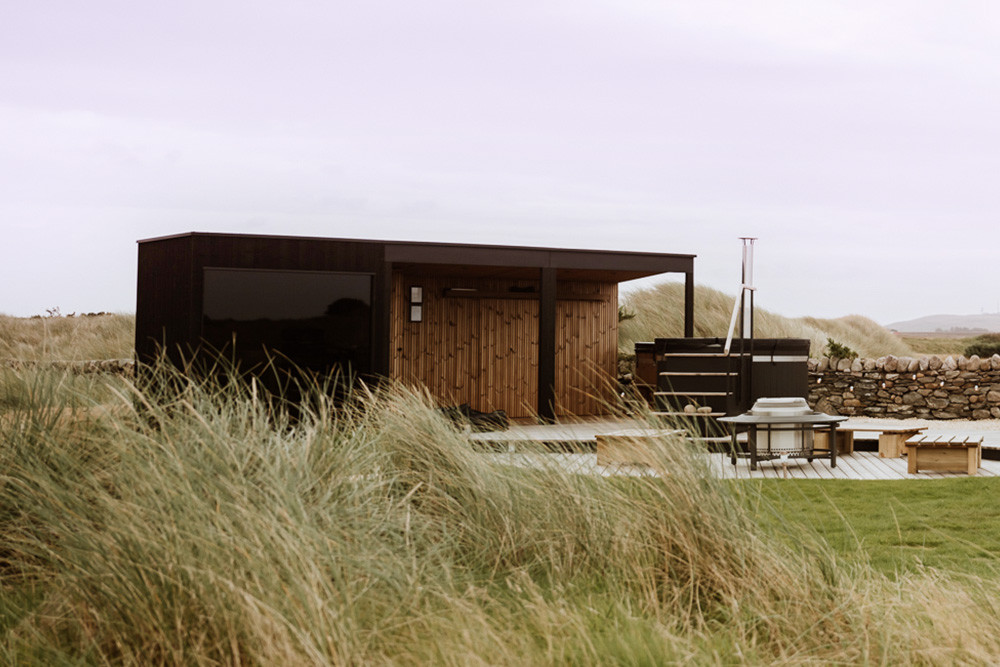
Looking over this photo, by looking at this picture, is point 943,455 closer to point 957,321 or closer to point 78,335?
point 78,335

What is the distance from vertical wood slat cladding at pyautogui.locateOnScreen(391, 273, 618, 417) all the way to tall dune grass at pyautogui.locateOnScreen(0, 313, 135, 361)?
900 centimetres

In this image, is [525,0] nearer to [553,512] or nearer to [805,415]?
[805,415]

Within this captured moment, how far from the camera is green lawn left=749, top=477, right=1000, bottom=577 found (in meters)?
4.84

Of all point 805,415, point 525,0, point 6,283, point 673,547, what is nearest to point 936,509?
point 805,415

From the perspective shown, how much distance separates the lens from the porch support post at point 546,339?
38.0 ft

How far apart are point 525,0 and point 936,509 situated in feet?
25.7

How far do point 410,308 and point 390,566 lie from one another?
10.4m

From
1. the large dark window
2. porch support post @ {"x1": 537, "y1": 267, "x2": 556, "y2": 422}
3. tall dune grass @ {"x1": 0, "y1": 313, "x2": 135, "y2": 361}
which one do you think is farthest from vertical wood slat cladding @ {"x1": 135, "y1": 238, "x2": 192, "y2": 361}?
tall dune grass @ {"x1": 0, "y1": 313, "x2": 135, "y2": 361}

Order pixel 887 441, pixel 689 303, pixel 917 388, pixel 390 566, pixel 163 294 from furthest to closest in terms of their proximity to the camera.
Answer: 1. pixel 917 388
2. pixel 689 303
3. pixel 163 294
4. pixel 887 441
5. pixel 390 566

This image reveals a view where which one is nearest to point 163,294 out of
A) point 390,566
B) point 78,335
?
point 390,566

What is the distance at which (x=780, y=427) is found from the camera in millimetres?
8211

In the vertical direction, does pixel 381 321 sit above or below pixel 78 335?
above

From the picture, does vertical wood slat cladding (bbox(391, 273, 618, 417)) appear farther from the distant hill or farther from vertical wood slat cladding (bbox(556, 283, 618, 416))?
the distant hill

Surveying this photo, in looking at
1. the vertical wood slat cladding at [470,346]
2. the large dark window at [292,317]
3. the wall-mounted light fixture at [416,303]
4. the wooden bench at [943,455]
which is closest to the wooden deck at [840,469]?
the wooden bench at [943,455]
